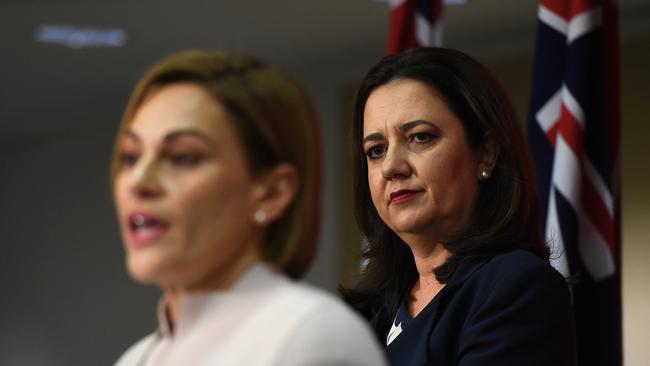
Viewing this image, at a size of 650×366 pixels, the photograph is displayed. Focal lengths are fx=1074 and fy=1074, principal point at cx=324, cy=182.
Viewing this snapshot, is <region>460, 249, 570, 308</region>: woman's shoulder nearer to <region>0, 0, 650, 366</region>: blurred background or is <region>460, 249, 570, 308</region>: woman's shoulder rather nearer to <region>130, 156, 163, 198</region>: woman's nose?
<region>130, 156, 163, 198</region>: woman's nose

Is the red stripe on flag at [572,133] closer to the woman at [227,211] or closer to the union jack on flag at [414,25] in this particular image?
the union jack on flag at [414,25]

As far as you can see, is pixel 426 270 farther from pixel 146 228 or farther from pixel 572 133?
pixel 146 228

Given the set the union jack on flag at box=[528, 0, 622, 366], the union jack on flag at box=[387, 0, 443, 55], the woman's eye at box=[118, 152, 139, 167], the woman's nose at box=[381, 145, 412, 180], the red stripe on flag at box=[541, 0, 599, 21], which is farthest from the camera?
the union jack on flag at box=[387, 0, 443, 55]

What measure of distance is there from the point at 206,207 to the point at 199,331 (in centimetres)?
12

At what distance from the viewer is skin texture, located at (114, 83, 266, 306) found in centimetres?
99

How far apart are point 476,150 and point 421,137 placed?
12cm

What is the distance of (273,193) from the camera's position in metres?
1.03

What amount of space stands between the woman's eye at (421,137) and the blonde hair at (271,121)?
0.76m

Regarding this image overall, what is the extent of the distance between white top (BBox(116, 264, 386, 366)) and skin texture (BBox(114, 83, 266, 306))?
0.03 meters

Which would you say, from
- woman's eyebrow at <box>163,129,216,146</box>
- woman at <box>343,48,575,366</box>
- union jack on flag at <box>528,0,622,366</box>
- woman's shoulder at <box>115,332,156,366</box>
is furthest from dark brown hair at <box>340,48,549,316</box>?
Answer: woman's eyebrow at <box>163,129,216,146</box>

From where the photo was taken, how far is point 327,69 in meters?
7.69

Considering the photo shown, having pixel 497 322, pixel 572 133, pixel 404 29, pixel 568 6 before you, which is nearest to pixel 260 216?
pixel 497 322

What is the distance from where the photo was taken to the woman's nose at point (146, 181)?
992 millimetres

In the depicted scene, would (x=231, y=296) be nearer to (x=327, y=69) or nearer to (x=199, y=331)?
(x=199, y=331)
